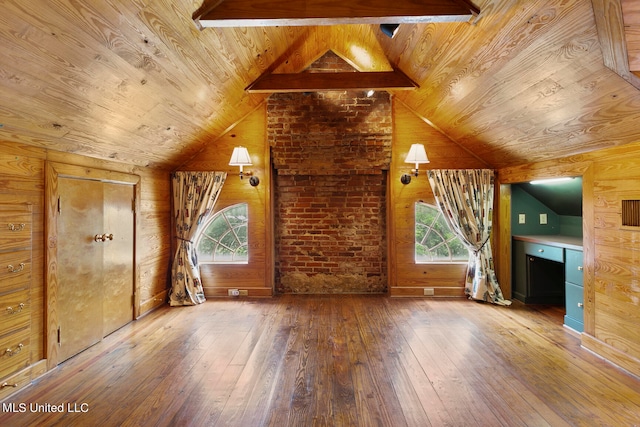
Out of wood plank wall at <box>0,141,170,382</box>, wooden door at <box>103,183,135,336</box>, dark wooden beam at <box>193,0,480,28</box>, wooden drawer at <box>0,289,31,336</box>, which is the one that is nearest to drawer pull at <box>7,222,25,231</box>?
wood plank wall at <box>0,141,170,382</box>

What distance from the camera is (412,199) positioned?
430 cm

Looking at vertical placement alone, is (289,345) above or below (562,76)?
below

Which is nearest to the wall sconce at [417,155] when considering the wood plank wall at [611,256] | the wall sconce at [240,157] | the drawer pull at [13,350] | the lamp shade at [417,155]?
the lamp shade at [417,155]

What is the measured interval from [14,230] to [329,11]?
2682mm

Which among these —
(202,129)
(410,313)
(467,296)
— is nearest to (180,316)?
(202,129)

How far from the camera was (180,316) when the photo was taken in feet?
11.9

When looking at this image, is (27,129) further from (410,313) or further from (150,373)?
(410,313)

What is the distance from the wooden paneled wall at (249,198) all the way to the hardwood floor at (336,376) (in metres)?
0.82

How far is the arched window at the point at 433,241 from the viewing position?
4.36 meters

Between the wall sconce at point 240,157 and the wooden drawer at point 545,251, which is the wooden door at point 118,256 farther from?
the wooden drawer at point 545,251

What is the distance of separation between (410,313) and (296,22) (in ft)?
10.5

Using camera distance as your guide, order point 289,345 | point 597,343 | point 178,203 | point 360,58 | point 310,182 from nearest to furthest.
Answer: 1. point 597,343
2. point 289,345
3. point 360,58
4. point 178,203
5. point 310,182

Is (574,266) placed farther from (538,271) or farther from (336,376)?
(336,376)

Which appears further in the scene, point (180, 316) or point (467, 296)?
point (467, 296)
